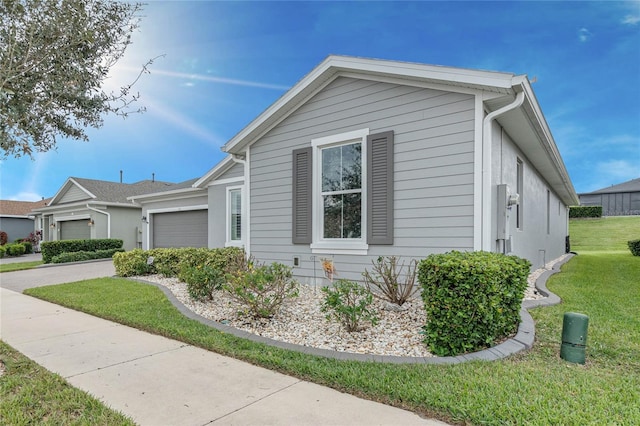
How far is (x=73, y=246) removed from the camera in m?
15.9

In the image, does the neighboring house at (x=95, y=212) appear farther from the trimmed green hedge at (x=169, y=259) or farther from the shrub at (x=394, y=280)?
the shrub at (x=394, y=280)

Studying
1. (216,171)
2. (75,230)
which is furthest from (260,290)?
(75,230)

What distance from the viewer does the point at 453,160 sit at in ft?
17.5

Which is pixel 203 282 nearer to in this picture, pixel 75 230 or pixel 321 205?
pixel 321 205

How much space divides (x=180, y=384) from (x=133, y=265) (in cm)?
789

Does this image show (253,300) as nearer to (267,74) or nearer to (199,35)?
(199,35)

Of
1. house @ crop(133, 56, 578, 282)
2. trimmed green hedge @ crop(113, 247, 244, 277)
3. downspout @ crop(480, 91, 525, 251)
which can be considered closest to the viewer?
downspout @ crop(480, 91, 525, 251)

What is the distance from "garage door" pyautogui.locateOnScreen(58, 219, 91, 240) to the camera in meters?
18.8

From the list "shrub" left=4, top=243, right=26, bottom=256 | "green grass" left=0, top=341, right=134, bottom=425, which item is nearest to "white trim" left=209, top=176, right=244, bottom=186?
"green grass" left=0, top=341, right=134, bottom=425

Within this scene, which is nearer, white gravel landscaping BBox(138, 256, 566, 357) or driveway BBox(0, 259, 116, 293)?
white gravel landscaping BBox(138, 256, 566, 357)

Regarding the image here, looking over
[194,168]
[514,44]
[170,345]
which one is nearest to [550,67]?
[514,44]

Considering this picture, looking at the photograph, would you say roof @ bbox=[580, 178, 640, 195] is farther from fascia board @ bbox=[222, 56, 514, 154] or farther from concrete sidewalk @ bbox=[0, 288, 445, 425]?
concrete sidewalk @ bbox=[0, 288, 445, 425]

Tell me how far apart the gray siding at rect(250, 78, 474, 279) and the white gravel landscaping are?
3.21ft

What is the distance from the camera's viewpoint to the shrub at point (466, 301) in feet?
11.4
